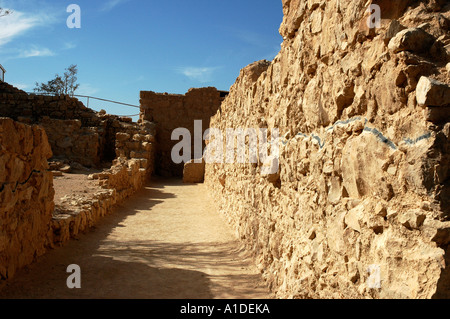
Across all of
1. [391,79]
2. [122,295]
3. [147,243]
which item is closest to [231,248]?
[147,243]

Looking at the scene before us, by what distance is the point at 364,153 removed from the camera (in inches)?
77.2

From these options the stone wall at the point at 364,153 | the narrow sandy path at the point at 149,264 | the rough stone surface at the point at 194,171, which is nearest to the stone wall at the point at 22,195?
the narrow sandy path at the point at 149,264

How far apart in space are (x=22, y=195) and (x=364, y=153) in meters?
4.07

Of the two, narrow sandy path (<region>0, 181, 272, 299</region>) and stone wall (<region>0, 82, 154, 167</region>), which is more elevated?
stone wall (<region>0, 82, 154, 167</region>)

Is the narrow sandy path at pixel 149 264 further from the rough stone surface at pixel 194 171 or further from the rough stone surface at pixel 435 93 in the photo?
the rough stone surface at pixel 194 171

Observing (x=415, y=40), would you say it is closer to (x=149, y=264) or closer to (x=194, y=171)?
(x=149, y=264)

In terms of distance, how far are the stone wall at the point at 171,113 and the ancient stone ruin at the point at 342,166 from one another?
1258 centimetres

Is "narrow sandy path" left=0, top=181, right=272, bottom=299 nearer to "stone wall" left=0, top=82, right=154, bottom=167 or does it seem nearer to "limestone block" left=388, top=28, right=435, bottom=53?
"limestone block" left=388, top=28, right=435, bottom=53

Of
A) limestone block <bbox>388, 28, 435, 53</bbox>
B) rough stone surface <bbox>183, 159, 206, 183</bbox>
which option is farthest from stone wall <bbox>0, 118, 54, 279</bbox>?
rough stone surface <bbox>183, 159, 206, 183</bbox>

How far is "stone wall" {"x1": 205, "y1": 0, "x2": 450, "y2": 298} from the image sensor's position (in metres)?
1.51

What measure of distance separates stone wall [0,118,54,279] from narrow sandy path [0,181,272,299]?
0.88ft

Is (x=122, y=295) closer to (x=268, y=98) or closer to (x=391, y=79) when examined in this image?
(x=268, y=98)

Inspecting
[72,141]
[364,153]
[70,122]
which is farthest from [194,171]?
[364,153]
